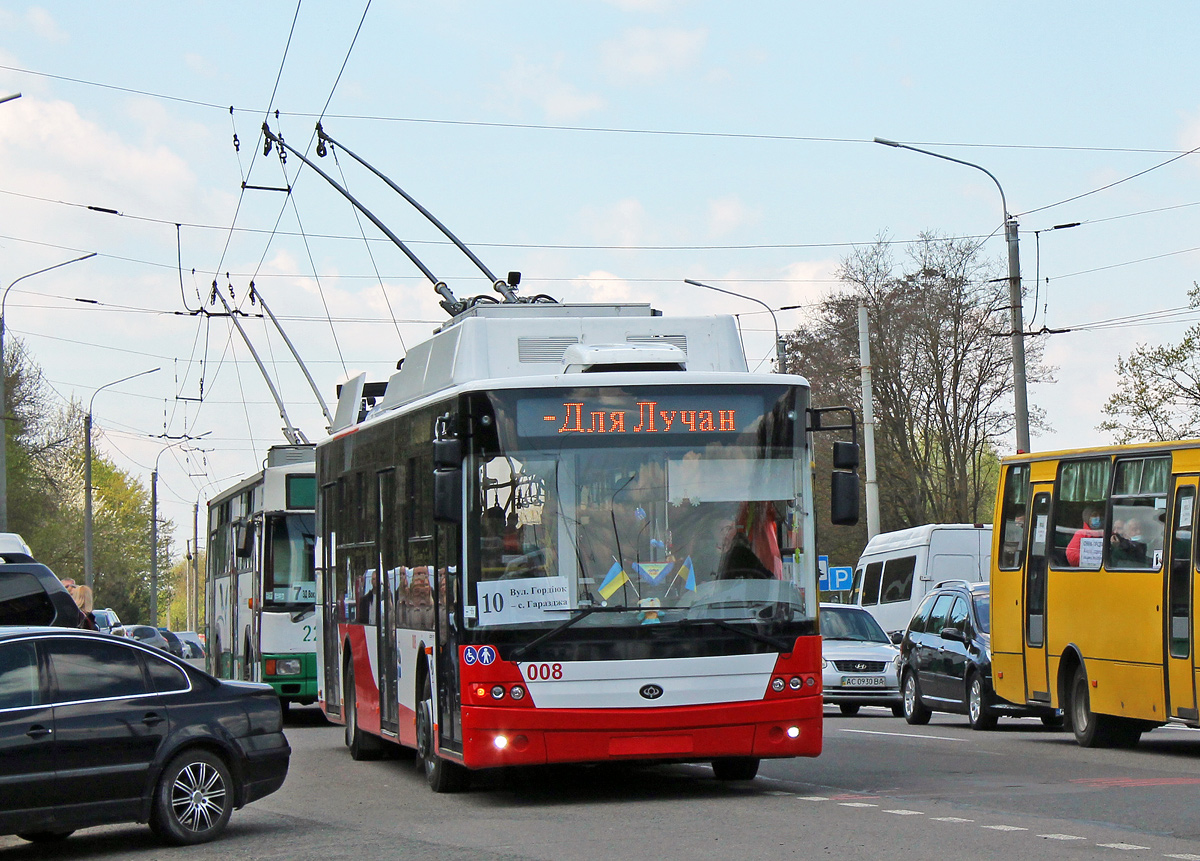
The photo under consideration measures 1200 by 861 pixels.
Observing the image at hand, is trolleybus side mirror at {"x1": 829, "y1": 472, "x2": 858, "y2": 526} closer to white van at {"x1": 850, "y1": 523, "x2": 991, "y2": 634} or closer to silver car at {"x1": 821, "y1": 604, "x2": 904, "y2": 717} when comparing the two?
silver car at {"x1": 821, "y1": 604, "x2": 904, "y2": 717}

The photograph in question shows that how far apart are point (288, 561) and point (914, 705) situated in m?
8.44

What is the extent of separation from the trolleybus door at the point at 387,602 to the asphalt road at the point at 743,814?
59 centimetres

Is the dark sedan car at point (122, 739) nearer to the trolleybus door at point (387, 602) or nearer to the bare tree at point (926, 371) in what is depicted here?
the trolleybus door at point (387, 602)

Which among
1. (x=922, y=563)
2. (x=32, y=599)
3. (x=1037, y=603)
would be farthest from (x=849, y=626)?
(x=32, y=599)

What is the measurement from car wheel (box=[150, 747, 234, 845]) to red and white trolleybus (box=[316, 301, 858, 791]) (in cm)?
182

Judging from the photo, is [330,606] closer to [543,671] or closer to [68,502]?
[543,671]

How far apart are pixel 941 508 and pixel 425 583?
140 ft

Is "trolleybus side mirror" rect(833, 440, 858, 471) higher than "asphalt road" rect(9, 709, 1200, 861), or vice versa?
"trolleybus side mirror" rect(833, 440, 858, 471)

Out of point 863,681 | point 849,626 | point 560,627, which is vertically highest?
point 560,627

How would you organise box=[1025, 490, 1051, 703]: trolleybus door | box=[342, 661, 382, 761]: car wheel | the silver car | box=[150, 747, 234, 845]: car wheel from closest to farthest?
1. box=[150, 747, 234, 845]: car wheel
2. box=[342, 661, 382, 761]: car wheel
3. box=[1025, 490, 1051, 703]: trolleybus door
4. the silver car

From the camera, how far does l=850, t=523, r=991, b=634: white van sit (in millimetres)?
34312

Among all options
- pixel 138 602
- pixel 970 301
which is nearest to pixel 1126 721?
pixel 970 301

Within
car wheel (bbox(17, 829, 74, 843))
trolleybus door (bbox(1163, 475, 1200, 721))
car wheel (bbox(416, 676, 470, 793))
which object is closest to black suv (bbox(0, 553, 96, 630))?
car wheel (bbox(17, 829, 74, 843))

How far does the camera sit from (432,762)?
13844mm
